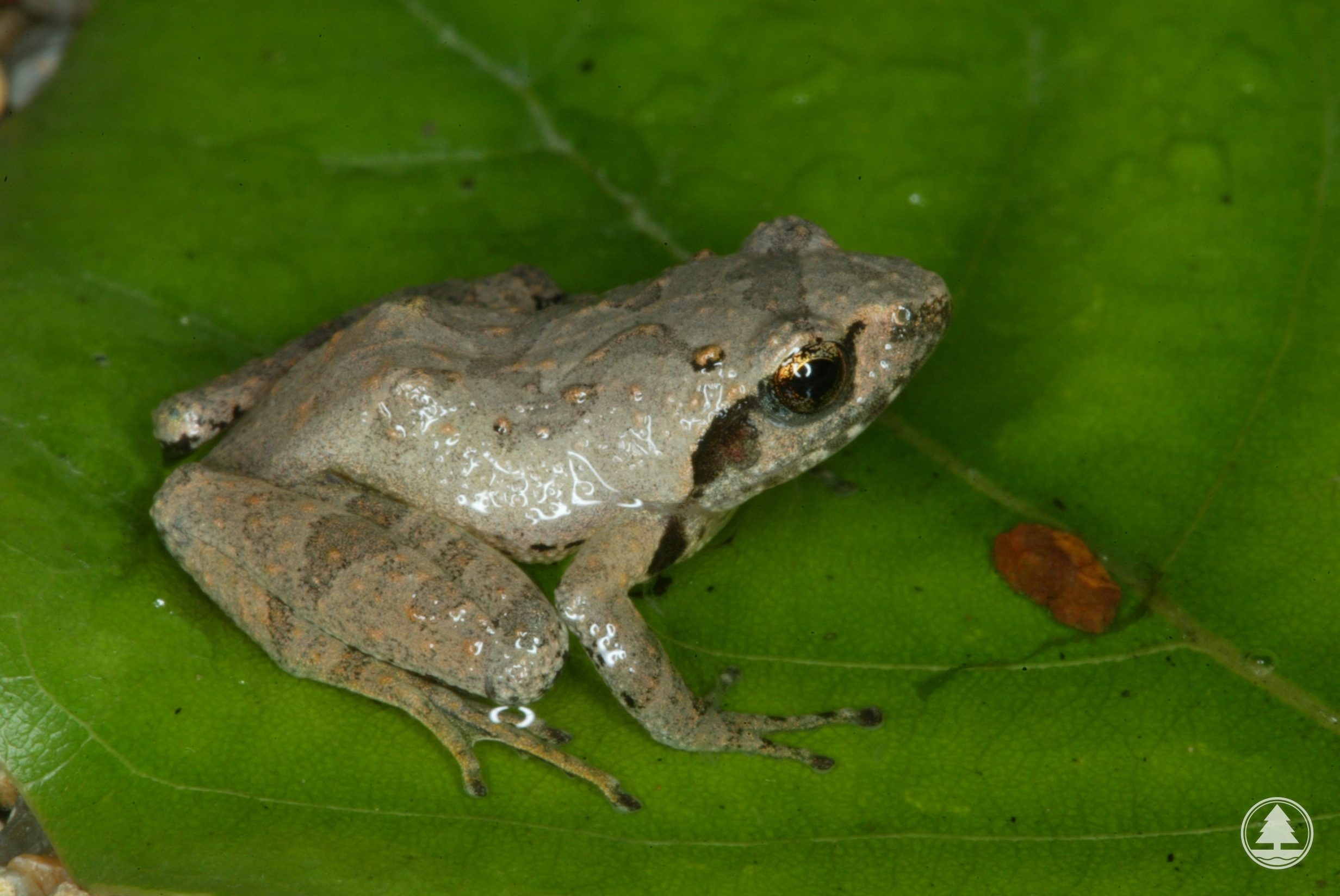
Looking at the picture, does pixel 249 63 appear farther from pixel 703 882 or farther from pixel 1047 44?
pixel 703 882

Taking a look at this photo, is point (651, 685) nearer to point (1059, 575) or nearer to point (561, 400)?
point (561, 400)

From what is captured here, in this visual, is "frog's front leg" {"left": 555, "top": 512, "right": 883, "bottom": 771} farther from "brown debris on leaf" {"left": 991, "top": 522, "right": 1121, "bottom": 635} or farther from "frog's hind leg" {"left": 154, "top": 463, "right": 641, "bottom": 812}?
"brown debris on leaf" {"left": 991, "top": 522, "right": 1121, "bottom": 635}

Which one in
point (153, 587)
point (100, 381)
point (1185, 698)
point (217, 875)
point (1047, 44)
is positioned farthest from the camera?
point (1047, 44)

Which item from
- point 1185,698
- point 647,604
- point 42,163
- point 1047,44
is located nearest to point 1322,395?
point 1185,698

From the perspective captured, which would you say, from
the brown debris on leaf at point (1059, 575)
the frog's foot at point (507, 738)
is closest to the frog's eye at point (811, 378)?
the brown debris on leaf at point (1059, 575)

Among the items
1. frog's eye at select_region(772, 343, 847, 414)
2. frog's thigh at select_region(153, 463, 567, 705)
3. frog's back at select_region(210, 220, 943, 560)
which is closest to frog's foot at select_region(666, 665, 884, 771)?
frog's thigh at select_region(153, 463, 567, 705)

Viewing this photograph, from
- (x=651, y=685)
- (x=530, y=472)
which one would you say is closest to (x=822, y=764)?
(x=651, y=685)

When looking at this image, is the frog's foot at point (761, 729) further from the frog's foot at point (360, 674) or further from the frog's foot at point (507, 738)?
the frog's foot at point (360, 674)
